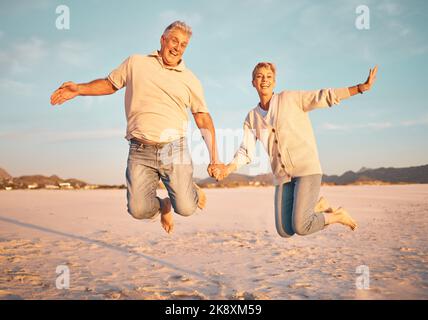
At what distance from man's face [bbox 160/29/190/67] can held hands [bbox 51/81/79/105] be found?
39.0 inches

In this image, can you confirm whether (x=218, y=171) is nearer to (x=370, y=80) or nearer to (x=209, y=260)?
(x=370, y=80)

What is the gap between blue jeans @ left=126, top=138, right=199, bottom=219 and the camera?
417 centimetres

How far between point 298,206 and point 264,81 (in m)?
1.38

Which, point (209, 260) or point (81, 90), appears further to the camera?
point (209, 260)

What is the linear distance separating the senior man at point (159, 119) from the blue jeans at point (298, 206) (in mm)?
852

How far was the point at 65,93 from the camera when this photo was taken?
375 centimetres

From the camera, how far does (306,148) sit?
4.23m

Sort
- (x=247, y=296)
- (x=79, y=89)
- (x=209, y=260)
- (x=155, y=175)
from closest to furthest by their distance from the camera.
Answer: (x=79, y=89), (x=155, y=175), (x=247, y=296), (x=209, y=260)

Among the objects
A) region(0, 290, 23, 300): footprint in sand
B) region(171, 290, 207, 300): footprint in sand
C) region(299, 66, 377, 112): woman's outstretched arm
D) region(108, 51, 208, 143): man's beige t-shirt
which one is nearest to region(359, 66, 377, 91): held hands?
region(299, 66, 377, 112): woman's outstretched arm

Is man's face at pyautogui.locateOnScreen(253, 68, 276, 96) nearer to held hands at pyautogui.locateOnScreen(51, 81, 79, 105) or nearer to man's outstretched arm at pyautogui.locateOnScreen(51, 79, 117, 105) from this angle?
man's outstretched arm at pyautogui.locateOnScreen(51, 79, 117, 105)

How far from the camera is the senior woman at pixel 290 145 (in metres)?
4.13

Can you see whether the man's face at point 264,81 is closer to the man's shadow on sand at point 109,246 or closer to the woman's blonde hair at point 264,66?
the woman's blonde hair at point 264,66

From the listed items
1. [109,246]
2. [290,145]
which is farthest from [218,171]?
[109,246]

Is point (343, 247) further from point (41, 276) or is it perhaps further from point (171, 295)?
point (41, 276)
